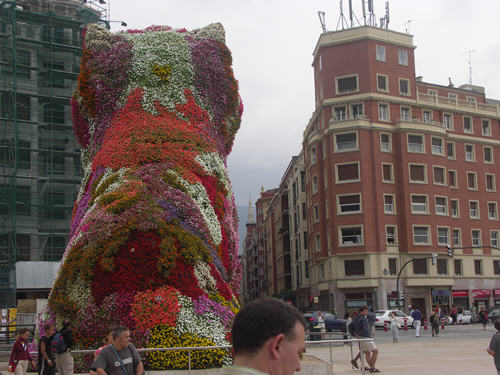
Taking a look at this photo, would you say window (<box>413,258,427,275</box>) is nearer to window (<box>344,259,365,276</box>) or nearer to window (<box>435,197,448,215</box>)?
window (<box>344,259,365,276</box>)

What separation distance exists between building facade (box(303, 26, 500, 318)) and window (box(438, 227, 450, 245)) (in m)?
0.09

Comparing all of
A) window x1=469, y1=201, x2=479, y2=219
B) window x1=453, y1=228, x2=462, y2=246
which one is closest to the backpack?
window x1=453, y1=228, x2=462, y2=246

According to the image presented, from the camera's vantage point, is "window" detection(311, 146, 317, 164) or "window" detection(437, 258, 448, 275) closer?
"window" detection(437, 258, 448, 275)

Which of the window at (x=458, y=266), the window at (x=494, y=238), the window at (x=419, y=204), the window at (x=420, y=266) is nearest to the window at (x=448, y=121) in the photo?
the window at (x=419, y=204)

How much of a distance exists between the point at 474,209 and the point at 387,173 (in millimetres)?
10668

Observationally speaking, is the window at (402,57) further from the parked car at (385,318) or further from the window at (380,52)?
the parked car at (385,318)

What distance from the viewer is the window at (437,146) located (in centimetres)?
5731

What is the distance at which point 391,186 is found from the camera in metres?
55.8

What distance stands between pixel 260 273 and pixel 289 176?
40773 millimetres

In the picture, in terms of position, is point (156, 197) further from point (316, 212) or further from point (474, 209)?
point (474, 209)

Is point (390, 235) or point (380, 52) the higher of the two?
point (380, 52)

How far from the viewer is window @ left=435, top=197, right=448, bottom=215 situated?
5680 centimetres

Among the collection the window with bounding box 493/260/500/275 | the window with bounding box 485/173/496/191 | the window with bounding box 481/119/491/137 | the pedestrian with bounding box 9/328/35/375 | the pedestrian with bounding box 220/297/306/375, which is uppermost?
the window with bounding box 481/119/491/137

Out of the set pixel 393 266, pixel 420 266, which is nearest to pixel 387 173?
pixel 393 266
